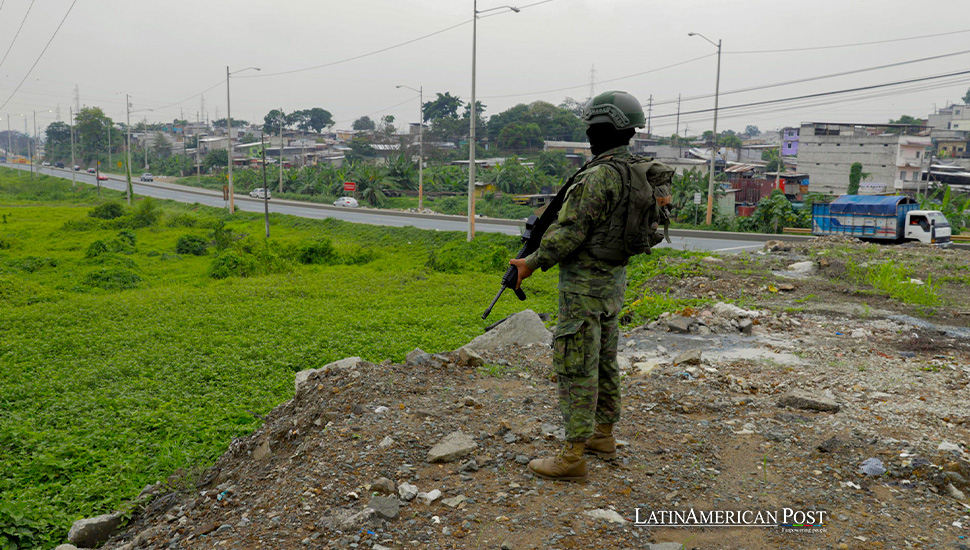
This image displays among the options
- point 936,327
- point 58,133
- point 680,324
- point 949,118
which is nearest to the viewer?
point 680,324

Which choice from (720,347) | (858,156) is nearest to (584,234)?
(720,347)

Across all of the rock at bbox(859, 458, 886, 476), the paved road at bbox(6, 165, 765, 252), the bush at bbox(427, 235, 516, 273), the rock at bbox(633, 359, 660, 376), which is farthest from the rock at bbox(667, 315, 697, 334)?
the bush at bbox(427, 235, 516, 273)

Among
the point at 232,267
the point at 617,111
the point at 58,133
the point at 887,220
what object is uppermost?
the point at 58,133

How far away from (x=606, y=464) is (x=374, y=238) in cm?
2299

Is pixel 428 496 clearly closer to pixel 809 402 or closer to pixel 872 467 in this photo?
pixel 872 467

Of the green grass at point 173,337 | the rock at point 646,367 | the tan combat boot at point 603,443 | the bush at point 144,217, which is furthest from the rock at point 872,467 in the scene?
the bush at point 144,217

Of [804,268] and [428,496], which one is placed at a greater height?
[804,268]

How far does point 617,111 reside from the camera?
350 centimetres

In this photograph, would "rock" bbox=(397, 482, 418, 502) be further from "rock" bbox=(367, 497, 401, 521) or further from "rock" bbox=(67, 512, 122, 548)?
"rock" bbox=(67, 512, 122, 548)

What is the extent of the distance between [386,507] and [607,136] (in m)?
2.20

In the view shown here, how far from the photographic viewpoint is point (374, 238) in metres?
26.0

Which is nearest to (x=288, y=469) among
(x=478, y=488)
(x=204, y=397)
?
(x=478, y=488)

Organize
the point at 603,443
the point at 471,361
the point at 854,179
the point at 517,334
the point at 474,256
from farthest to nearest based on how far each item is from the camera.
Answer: the point at 854,179 → the point at 474,256 → the point at 517,334 → the point at 471,361 → the point at 603,443

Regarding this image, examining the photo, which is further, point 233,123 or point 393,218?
point 233,123
